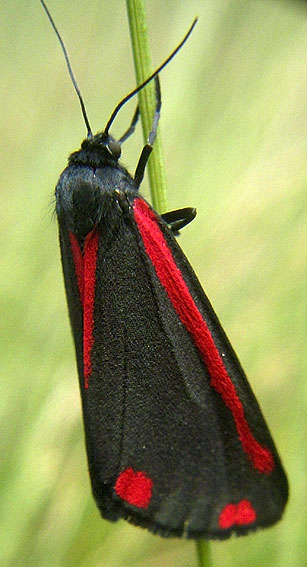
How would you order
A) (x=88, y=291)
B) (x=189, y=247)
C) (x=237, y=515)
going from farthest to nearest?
(x=189, y=247), (x=88, y=291), (x=237, y=515)

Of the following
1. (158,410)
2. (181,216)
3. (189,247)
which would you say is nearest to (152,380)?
(158,410)

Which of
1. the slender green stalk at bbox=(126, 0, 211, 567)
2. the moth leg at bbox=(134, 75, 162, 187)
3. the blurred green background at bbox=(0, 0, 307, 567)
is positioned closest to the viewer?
the slender green stalk at bbox=(126, 0, 211, 567)

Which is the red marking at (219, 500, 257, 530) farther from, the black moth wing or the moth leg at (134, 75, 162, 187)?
the moth leg at (134, 75, 162, 187)

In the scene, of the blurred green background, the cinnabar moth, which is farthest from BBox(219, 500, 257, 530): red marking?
the blurred green background

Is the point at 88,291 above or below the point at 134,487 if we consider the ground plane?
above

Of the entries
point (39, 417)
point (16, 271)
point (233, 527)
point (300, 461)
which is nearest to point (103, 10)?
point (16, 271)

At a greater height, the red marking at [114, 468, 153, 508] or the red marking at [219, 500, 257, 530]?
the red marking at [114, 468, 153, 508]

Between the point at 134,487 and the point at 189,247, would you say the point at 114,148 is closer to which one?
the point at 134,487
